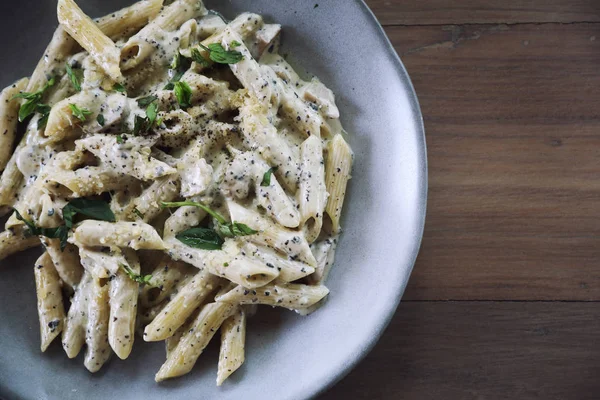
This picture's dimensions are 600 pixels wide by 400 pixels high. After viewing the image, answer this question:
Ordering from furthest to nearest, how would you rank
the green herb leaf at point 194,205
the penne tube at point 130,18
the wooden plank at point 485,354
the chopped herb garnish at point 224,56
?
the wooden plank at point 485,354 → the penne tube at point 130,18 → the chopped herb garnish at point 224,56 → the green herb leaf at point 194,205

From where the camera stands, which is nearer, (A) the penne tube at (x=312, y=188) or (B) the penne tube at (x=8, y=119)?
(A) the penne tube at (x=312, y=188)

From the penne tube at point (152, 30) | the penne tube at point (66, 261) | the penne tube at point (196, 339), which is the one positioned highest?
the penne tube at point (152, 30)

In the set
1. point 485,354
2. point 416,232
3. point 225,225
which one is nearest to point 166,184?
point 225,225

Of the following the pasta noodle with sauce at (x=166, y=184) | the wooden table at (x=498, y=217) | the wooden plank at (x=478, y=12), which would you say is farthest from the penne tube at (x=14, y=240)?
the wooden plank at (x=478, y=12)

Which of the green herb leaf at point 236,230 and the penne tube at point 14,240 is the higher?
the penne tube at point 14,240

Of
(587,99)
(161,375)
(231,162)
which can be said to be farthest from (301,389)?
(587,99)

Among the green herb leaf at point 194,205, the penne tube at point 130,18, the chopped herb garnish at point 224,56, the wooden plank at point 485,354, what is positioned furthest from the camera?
the wooden plank at point 485,354

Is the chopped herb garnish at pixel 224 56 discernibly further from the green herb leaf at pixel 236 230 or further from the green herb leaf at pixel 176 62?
the green herb leaf at pixel 236 230

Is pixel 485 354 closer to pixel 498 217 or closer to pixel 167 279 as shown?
pixel 498 217

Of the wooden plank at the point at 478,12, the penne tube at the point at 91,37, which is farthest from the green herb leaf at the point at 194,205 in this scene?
the wooden plank at the point at 478,12
